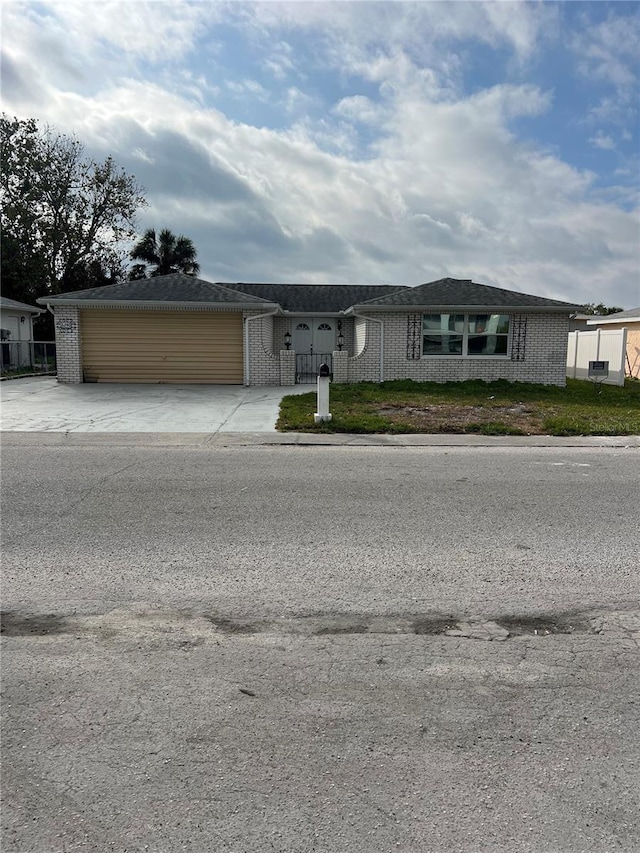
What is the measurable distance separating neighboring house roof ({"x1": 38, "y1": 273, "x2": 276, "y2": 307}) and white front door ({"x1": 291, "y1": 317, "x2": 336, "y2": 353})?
484cm

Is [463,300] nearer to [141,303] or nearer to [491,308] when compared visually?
[491,308]

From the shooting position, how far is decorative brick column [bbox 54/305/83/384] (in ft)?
A: 64.3

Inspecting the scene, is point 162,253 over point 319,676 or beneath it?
over

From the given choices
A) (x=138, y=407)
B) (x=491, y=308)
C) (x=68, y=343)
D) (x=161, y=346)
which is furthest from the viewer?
(x=161, y=346)

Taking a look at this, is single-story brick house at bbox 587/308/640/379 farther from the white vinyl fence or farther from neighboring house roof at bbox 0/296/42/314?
neighboring house roof at bbox 0/296/42/314

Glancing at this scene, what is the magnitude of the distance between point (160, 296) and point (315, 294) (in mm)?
9537

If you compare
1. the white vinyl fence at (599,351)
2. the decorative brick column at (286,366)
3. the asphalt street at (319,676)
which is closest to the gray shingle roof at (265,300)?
the decorative brick column at (286,366)

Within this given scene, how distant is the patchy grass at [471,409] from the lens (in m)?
11.6

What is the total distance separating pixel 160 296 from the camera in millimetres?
19766

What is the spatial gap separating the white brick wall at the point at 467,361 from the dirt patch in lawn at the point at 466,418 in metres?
5.73

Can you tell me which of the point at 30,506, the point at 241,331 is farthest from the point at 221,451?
the point at 241,331

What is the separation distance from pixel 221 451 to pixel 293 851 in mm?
7542

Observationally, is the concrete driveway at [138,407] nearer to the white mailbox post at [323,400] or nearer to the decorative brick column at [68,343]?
the decorative brick column at [68,343]

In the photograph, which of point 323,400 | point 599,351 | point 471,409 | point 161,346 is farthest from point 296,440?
point 599,351
